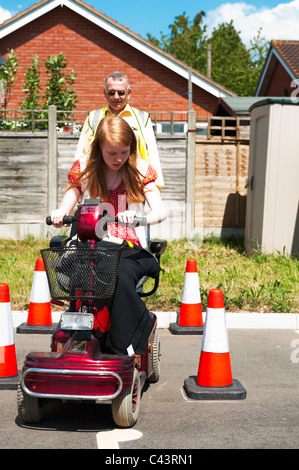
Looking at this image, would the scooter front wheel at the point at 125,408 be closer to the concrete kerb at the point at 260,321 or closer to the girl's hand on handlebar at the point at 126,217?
the girl's hand on handlebar at the point at 126,217

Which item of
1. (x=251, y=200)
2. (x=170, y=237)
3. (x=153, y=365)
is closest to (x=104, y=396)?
(x=153, y=365)

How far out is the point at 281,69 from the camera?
2212 cm

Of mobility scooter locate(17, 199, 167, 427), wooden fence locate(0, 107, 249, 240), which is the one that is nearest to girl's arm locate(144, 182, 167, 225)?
mobility scooter locate(17, 199, 167, 427)

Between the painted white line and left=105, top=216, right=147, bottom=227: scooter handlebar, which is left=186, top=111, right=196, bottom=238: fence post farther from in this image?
the painted white line

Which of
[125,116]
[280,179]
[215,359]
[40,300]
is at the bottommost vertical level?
[40,300]

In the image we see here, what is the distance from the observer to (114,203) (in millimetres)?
4371

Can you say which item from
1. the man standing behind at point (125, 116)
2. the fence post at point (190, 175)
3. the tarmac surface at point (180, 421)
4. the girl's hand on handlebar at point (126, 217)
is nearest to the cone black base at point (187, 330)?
the tarmac surface at point (180, 421)

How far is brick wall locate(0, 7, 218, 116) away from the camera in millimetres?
19406

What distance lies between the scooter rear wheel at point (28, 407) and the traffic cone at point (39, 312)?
2583 millimetres

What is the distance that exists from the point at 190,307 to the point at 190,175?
667 cm

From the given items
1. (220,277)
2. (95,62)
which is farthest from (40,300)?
(95,62)

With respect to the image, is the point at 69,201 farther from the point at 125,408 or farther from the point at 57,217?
the point at 125,408
